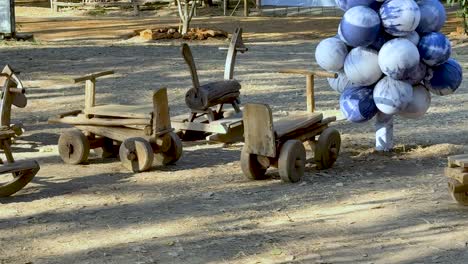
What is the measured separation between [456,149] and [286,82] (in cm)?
557

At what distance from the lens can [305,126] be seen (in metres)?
8.20

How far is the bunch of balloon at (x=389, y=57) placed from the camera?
8.05 meters

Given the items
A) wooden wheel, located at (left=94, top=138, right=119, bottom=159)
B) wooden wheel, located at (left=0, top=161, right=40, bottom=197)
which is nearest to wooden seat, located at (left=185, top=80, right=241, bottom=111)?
wooden wheel, located at (left=94, top=138, right=119, bottom=159)

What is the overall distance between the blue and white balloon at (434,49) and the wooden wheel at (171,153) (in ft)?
7.97

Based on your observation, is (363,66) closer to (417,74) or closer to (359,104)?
(359,104)

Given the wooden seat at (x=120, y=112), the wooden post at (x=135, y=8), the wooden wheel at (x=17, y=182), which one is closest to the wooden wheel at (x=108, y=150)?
the wooden seat at (x=120, y=112)

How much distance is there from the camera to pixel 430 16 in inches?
325

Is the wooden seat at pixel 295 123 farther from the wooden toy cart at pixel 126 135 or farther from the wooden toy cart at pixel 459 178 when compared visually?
the wooden toy cart at pixel 459 178

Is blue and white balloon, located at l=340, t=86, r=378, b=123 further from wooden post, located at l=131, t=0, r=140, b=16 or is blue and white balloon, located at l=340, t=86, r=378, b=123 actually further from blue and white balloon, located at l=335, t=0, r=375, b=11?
wooden post, located at l=131, t=0, r=140, b=16

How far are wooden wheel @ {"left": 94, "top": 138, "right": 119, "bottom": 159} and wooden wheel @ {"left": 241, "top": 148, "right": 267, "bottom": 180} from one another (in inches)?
69.3

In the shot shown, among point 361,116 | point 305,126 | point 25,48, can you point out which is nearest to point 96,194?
point 305,126

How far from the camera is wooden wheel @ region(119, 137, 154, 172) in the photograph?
8.18m

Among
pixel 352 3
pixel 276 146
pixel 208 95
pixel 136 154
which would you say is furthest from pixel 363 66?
pixel 136 154

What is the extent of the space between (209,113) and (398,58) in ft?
7.49
